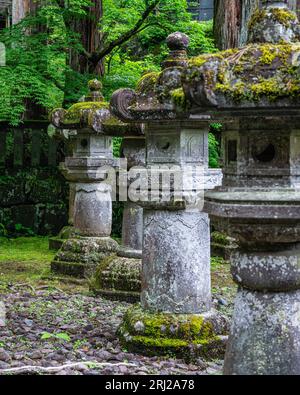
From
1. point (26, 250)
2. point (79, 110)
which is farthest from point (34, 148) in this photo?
point (79, 110)

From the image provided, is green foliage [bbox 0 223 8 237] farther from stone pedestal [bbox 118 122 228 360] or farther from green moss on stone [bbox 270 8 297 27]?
green moss on stone [bbox 270 8 297 27]

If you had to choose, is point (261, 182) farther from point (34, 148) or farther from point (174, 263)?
point (34, 148)

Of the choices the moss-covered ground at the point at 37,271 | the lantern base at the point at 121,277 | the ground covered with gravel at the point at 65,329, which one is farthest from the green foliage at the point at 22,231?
the lantern base at the point at 121,277

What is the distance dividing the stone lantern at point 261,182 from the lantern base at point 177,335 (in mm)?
1615

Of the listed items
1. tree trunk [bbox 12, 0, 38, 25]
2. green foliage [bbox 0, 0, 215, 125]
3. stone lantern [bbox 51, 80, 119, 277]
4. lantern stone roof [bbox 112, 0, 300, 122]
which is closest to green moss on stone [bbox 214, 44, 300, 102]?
lantern stone roof [bbox 112, 0, 300, 122]

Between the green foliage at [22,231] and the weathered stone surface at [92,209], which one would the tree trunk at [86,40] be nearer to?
the green foliage at [22,231]

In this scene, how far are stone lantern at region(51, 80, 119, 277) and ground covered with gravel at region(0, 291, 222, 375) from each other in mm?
1349

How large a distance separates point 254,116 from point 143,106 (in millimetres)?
2166

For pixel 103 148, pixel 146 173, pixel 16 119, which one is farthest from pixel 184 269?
pixel 16 119

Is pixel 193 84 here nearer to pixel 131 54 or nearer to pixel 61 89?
pixel 61 89

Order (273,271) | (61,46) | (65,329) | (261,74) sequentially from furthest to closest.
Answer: (61,46)
(65,329)
(273,271)
(261,74)

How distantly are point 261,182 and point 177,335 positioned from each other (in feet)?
7.03

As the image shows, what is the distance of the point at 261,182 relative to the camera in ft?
11.7

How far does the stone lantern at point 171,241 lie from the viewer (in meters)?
5.41
